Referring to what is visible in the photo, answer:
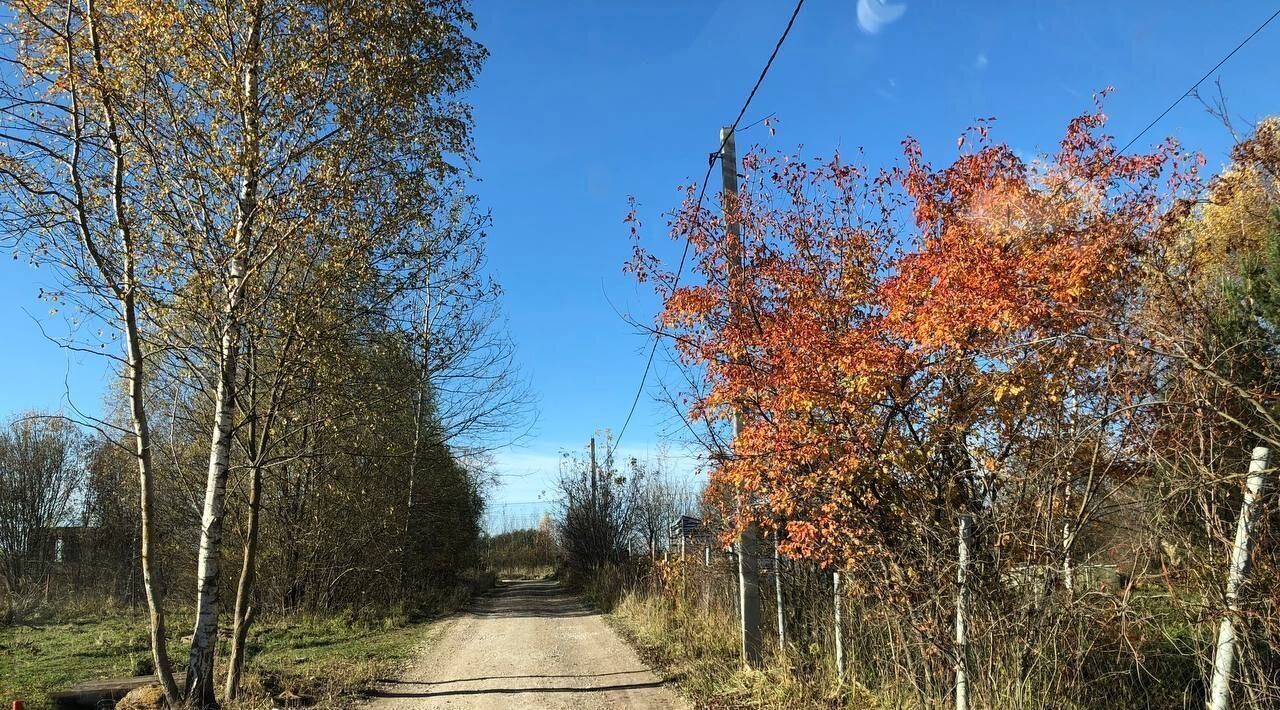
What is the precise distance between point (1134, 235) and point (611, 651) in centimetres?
893

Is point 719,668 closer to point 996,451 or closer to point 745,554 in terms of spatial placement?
point 745,554

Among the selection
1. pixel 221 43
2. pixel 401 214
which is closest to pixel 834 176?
pixel 401 214

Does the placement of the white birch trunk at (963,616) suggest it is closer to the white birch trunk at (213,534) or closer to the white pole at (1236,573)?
the white pole at (1236,573)

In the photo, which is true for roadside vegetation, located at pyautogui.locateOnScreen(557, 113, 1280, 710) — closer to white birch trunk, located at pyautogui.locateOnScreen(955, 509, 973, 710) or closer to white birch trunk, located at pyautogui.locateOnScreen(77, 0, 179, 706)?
white birch trunk, located at pyautogui.locateOnScreen(955, 509, 973, 710)

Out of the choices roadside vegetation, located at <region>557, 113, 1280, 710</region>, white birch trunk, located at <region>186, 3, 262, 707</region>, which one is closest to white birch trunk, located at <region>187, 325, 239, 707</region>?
white birch trunk, located at <region>186, 3, 262, 707</region>

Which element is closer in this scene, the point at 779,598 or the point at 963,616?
the point at 963,616

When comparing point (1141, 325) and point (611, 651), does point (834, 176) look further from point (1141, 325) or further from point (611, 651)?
point (611, 651)

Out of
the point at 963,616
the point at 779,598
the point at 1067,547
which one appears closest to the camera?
the point at 1067,547

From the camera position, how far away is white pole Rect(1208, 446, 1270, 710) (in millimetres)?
3572

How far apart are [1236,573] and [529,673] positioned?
823 cm

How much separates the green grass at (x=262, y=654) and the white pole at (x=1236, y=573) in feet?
25.9

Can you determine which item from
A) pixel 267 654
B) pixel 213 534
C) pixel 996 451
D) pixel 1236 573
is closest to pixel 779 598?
pixel 996 451

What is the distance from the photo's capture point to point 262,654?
40.4ft

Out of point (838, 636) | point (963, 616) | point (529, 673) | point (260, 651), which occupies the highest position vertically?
point (963, 616)
